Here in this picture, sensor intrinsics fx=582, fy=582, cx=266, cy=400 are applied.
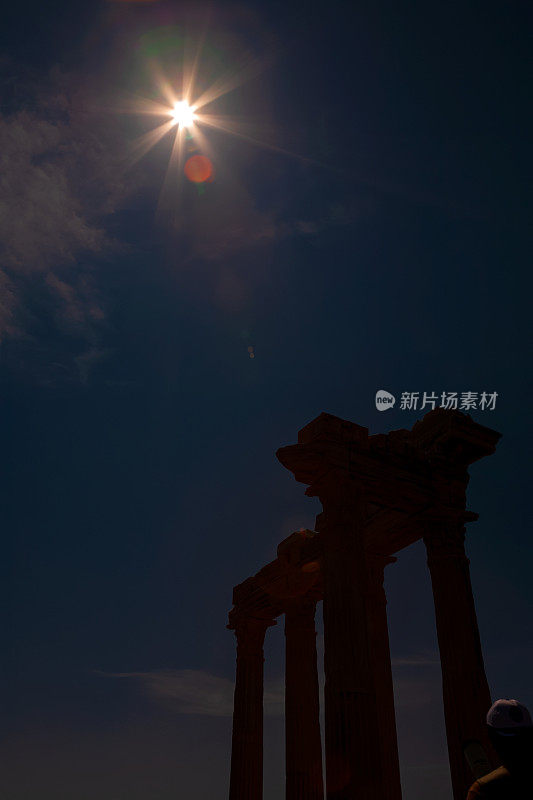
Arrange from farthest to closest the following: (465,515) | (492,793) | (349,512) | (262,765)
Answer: (262,765)
(465,515)
(349,512)
(492,793)

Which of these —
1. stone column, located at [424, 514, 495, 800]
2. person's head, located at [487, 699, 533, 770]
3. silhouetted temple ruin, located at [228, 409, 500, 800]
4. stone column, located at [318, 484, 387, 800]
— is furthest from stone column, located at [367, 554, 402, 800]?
person's head, located at [487, 699, 533, 770]

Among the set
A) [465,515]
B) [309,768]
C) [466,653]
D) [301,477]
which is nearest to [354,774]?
[466,653]

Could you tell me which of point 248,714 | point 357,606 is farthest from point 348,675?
point 248,714

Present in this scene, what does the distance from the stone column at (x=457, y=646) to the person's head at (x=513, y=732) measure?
21.3 m

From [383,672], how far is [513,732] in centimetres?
2958

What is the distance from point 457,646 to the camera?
25.8 meters

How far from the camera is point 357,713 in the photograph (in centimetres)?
2058

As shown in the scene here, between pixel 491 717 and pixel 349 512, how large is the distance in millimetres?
19787

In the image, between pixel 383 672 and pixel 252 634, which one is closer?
pixel 383 672

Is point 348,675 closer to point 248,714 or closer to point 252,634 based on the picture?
point 248,714

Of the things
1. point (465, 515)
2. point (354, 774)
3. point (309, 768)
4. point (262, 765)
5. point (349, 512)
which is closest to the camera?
point (354, 774)

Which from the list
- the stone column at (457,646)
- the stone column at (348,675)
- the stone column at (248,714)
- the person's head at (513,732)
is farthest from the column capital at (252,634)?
the person's head at (513,732)

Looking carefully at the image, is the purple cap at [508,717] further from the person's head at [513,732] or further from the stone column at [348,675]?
the stone column at [348,675]

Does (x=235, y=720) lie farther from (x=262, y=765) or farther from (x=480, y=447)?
(x=480, y=447)
